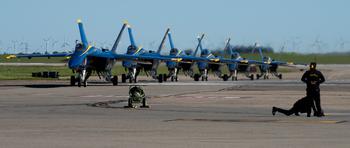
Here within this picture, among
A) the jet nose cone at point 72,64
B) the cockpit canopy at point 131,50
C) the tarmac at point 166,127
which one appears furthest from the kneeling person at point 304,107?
the cockpit canopy at point 131,50

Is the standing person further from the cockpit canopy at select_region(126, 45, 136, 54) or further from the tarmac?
the cockpit canopy at select_region(126, 45, 136, 54)

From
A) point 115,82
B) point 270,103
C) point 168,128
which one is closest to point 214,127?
point 168,128

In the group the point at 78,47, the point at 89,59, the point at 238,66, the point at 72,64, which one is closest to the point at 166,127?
the point at 72,64

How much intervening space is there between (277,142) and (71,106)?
16.6m

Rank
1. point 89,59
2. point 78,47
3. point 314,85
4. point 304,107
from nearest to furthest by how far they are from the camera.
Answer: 1. point 314,85
2. point 304,107
3. point 78,47
4. point 89,59

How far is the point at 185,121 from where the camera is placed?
23.8m

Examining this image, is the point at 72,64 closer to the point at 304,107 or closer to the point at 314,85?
the point at 304,107

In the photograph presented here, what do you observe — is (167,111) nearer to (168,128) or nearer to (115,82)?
(168,128)

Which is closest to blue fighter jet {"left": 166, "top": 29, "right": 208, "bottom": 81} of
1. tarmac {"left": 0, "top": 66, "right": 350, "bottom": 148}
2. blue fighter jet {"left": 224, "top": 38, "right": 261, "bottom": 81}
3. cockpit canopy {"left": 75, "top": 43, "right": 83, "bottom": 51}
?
blue fighter jet {"left": 224, "top": 38, "right": 261, "bottom": 81}

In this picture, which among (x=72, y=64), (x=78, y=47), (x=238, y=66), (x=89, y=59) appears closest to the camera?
(x=72, y=64)

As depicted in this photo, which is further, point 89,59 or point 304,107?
point 89,59

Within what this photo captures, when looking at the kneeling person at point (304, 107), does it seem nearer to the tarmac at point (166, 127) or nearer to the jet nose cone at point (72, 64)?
the tarmac at point (166, 127)

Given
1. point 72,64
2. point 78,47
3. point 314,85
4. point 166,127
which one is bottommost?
point 166,127

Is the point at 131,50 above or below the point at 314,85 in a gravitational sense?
above
